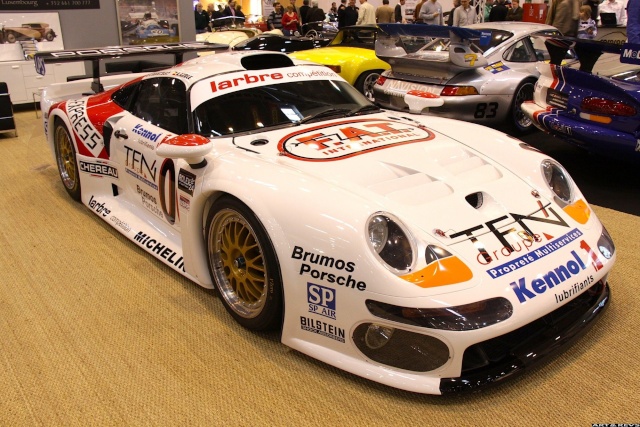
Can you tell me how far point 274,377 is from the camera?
2.25m

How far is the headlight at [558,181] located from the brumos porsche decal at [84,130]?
2611mm

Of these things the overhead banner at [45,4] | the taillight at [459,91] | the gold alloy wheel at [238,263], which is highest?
the overhead banner at [45,4]

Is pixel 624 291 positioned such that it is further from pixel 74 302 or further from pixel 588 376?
pixel 74 302

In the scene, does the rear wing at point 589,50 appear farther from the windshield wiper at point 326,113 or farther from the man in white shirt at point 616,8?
the man in white shirt at point 616,8

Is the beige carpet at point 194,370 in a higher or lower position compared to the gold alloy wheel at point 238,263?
lower

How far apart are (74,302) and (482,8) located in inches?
415

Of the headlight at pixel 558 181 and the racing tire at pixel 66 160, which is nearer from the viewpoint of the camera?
the headlight at pixel 558 181

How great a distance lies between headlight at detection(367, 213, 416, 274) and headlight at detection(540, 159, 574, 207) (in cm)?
90

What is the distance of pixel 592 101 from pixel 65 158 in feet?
12.9

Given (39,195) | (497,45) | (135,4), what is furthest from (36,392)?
(135,4)

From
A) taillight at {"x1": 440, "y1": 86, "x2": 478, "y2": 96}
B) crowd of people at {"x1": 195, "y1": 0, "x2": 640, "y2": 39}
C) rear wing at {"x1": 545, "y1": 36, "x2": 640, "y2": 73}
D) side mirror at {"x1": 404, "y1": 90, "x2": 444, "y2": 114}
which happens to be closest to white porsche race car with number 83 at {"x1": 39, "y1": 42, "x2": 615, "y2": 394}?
side mirror at {"x1": 404, "y1": 90, "x2": 444, "y2": 114}

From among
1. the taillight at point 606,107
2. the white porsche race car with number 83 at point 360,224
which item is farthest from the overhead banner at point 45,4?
the taillight at point 606,107

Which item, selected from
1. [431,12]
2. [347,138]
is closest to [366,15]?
[431,12]

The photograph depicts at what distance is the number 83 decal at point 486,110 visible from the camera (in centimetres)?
578
